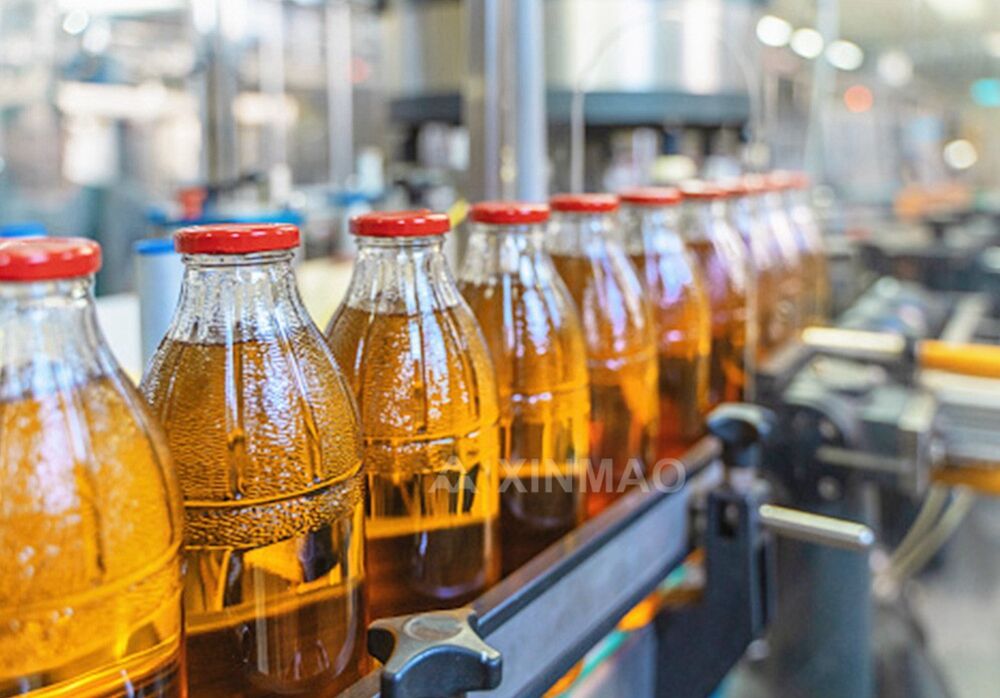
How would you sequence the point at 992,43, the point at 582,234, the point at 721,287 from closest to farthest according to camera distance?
1. the point at 582,234
2. the point at 721,287
3. the point at 992,43

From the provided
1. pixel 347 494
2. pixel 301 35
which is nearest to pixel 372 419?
pixel 347 494

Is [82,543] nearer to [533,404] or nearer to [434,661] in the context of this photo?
[434,661]

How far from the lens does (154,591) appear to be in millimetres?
343

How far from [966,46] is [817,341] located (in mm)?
2890

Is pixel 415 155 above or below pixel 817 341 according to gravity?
above

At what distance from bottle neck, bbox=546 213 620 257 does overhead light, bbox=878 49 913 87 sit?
10.2 ft

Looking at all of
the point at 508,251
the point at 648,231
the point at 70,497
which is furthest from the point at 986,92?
the point at 70,497

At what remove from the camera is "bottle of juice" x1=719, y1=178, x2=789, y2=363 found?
1.00m

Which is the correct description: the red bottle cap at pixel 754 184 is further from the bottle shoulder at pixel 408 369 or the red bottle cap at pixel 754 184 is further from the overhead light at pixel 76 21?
the overhead light at pixel 76 21

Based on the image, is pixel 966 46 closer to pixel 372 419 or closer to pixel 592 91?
pixel 592 91

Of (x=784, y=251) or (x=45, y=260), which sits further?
(x=784, y=251)

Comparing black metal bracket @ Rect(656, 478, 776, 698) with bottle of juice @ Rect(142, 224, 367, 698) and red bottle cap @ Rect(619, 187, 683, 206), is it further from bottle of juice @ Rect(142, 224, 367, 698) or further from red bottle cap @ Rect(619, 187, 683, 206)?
bottle of juice @ Rect(142, 224, 367, 698)

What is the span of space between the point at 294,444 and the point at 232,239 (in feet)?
0.28

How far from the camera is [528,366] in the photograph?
58 cm
